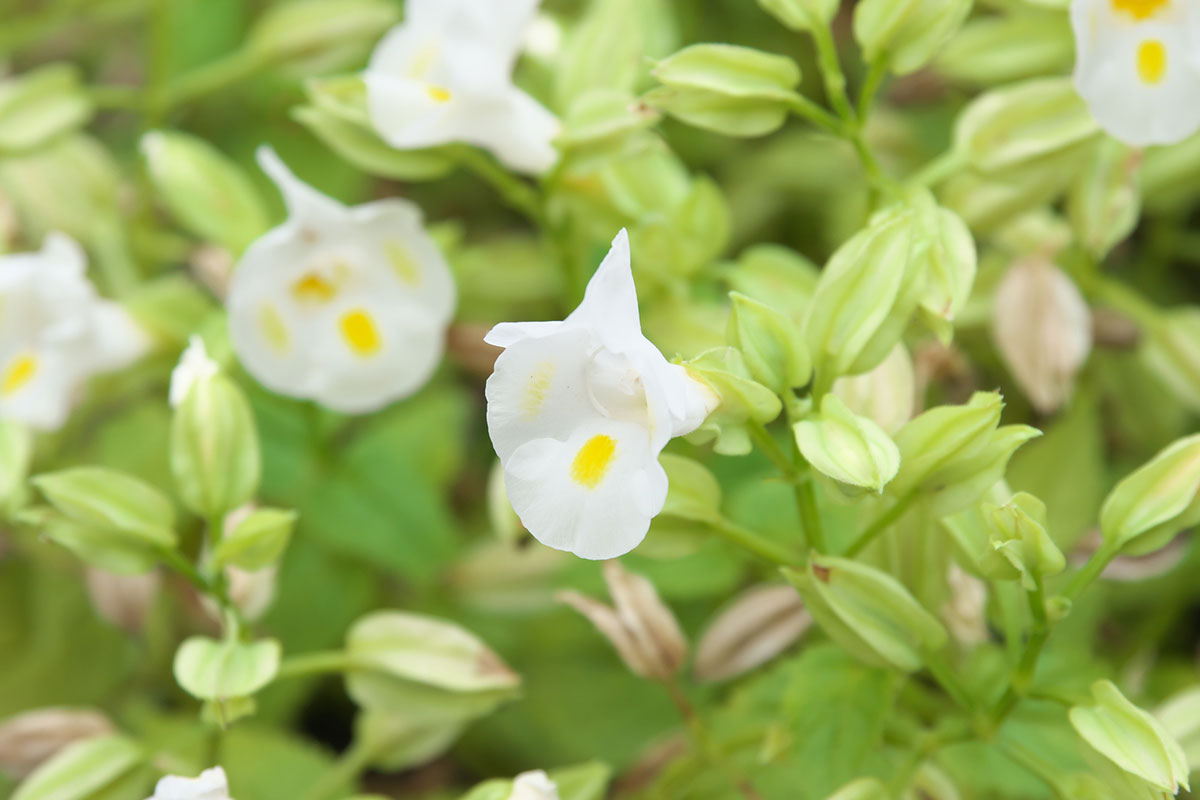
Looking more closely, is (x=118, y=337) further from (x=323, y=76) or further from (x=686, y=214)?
(x=686, y=214)

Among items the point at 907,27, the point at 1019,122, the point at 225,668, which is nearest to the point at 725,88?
the point at 907,27

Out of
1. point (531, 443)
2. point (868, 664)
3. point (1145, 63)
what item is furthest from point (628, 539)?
point (1145, 63)

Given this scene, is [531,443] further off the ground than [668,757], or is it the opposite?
[531,443]

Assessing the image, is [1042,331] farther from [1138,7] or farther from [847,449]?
[847,449]

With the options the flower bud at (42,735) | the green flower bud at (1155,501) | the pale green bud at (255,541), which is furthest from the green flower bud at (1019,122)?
the flower bud at (42,735)

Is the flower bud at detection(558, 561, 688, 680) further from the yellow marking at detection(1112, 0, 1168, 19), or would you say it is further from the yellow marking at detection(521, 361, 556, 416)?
the yellow marking at detection(1112, 0, 1168, 19)
